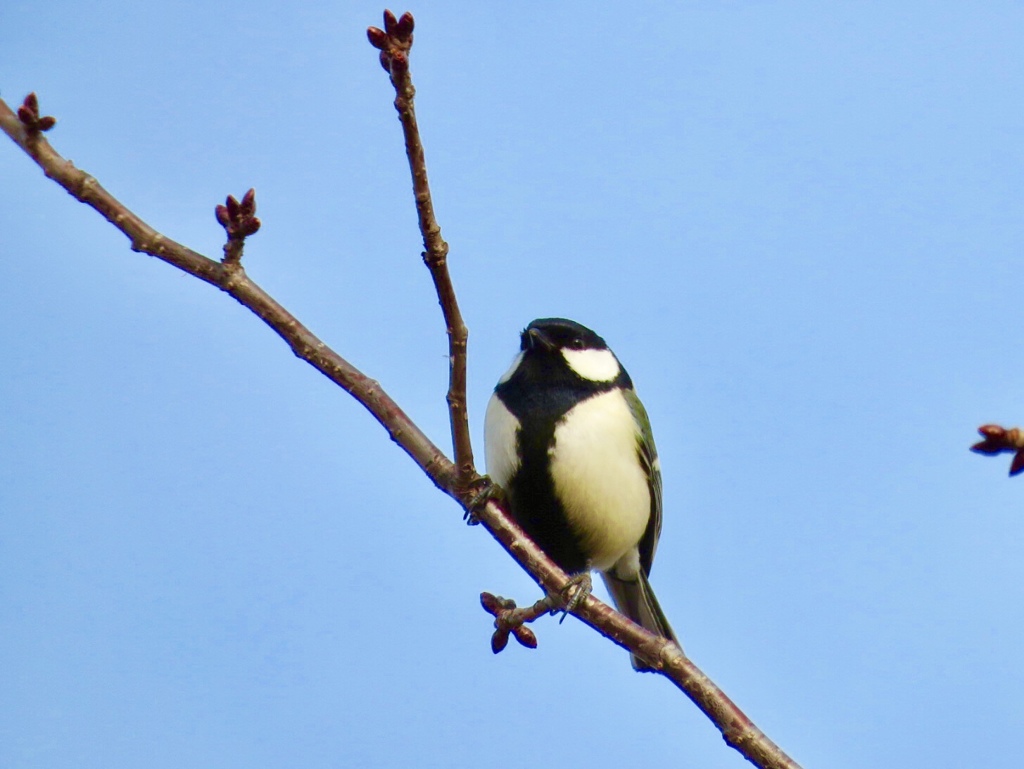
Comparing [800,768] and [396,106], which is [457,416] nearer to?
[396,106]

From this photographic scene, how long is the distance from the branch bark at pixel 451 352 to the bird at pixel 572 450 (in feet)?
4.42

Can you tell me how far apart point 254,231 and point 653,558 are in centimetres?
367

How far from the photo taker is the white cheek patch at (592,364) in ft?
18.1

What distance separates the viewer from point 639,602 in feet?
19.8

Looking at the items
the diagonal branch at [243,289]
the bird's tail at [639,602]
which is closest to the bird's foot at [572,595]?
the diagonal branch at [243,289]

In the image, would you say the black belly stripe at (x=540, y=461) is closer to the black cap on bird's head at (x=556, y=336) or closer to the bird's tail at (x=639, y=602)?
the black cap on bird's head at (x=556, y=336)

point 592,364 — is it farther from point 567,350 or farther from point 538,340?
point 538,340

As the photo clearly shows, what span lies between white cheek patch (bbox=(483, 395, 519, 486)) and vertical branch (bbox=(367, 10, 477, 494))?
1.76 m

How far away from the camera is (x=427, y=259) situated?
278 centimetres

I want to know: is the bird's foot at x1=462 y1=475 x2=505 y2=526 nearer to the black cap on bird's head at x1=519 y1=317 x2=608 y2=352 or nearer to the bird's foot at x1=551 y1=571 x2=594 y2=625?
the bird's foot at x1=551 y1=571 x2=594 y2=625

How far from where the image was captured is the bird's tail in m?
5.97

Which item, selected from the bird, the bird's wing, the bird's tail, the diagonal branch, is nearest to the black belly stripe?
the bird

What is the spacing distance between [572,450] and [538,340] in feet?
2.11

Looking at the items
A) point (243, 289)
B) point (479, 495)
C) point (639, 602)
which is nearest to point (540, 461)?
point (639, 602)
